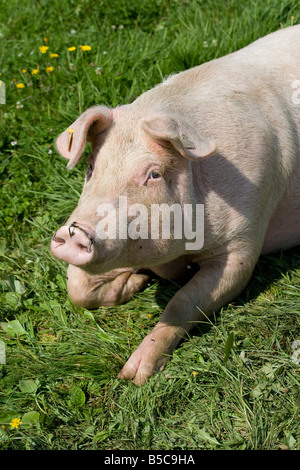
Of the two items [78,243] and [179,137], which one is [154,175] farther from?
[78,243]

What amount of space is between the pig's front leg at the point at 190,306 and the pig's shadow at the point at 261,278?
0.45 feet

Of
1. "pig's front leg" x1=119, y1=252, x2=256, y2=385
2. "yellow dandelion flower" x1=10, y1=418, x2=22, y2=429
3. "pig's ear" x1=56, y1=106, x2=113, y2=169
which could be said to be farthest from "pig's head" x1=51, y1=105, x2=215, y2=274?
"yellow dandelion flower" x1=10, y1=418, x2=22, y2=429

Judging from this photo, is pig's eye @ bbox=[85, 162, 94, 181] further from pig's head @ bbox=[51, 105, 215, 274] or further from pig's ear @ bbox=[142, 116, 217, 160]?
pig's ear @ bbox=[142, 116, 217, 160]

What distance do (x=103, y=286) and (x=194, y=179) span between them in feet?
3.01

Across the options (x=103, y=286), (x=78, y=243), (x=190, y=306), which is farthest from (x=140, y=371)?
(x=78, y=243)

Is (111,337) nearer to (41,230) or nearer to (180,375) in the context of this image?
(180,375)

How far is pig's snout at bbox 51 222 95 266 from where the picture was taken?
322 cm

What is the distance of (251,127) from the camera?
4.07 metres

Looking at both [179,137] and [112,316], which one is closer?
[179,137]

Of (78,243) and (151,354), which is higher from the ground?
(78,243)

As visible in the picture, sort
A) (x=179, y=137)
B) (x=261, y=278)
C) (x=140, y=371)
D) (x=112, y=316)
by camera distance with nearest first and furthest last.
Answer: (x=179, y=137) < (x=140, y=371) < (x=112, y=316) < (x=261, y=278)

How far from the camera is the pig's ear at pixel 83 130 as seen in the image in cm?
358

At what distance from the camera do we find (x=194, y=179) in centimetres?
386

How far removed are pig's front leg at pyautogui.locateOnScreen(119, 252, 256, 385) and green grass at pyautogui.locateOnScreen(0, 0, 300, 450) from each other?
0.25 feet
